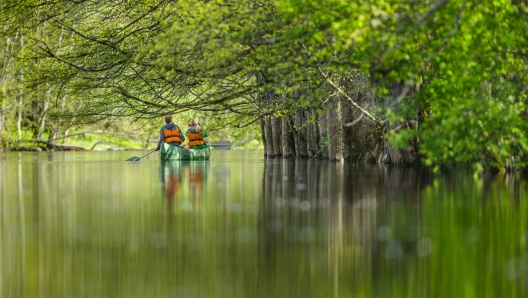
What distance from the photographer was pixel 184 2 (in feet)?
69.5

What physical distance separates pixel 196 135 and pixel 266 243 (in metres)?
29.0

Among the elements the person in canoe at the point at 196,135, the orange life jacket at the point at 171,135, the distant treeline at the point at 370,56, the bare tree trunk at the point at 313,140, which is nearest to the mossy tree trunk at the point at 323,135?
the bare tree trunk at the point at 313,140

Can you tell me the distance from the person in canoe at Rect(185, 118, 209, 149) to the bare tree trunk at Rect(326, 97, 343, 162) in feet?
18.4

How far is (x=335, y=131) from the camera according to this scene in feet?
114

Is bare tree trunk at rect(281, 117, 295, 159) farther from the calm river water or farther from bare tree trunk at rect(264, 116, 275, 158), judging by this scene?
the calm river water

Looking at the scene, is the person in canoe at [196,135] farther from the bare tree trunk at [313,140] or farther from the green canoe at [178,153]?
the bare tree trunk at [313,140]

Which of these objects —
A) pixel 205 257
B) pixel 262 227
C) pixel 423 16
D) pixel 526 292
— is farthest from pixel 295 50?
pixel 526 292

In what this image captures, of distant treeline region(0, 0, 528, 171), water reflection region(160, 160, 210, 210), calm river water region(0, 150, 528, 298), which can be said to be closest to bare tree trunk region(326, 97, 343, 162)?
distant treeline region(0, 0, 528, 171)

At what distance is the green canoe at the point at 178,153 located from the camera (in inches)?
1422

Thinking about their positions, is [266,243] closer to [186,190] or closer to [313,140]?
[186,190]

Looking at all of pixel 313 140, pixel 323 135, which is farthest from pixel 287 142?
pixel 323 135

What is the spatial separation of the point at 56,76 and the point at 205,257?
21.2m

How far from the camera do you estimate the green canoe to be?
119 feet

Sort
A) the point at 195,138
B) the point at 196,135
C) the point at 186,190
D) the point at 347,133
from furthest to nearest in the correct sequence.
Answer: the point at 195,138 → the point at 196,135 → the point at 347,133 → the point at 186,190
